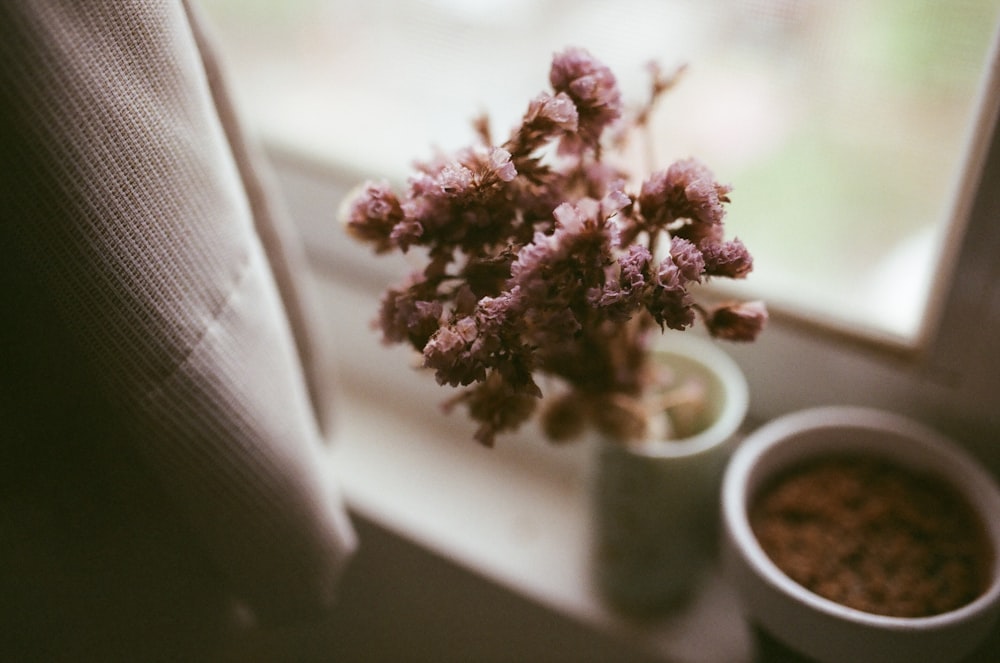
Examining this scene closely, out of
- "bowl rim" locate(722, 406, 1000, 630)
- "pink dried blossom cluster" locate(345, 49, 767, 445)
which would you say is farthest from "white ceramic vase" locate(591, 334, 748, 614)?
"pink dried blossom cluster" locate(345, 49, 767, 445)

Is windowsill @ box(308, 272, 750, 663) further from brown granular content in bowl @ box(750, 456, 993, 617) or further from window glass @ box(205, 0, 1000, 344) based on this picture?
window glass @ box(205, 0, 1000, 344)

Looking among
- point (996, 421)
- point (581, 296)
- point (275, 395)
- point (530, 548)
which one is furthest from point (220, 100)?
point (996, 421)

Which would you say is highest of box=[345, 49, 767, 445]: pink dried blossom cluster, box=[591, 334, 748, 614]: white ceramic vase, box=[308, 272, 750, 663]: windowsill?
box=[345, 49, 767, 445]: pink dried blossom cluster

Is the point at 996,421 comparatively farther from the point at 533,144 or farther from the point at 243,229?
the point at 243,229

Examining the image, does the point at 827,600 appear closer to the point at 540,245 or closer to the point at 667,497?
the point at 667,497

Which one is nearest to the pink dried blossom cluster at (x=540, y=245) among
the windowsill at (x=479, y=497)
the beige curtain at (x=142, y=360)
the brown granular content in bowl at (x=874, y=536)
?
the beige curtain at (x=142, y=360)

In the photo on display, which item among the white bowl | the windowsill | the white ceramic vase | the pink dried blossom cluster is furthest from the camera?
the windowsill
